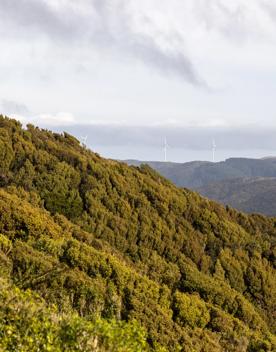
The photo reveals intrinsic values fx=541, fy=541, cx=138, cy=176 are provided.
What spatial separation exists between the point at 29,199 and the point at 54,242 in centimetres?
Result: 498

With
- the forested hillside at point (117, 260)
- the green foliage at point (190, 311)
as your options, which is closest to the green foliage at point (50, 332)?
the forested hillside at point (117, 260)

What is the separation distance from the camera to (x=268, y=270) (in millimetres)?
22406

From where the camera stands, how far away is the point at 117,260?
16.5m

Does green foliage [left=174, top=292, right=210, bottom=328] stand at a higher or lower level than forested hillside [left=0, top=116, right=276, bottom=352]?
lower

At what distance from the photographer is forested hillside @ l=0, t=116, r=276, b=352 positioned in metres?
9.02

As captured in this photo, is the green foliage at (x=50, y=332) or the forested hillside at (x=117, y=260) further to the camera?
the forested hillside at (x=117, y=260)

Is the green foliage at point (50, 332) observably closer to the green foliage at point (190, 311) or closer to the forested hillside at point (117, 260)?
the forested hillside at point (117, 260)

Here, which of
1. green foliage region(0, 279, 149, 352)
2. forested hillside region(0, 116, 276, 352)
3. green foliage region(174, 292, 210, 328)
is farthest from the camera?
green foliage region(174, 292, 210, 328)

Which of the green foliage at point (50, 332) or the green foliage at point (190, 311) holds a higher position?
the green foliage at point (50, 332)

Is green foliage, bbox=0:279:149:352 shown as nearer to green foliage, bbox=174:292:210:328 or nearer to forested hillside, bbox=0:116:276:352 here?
forested hillside, bbox=0:116:276:352

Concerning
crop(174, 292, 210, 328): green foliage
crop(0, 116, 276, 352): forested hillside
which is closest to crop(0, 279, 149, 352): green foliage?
crop(0, 116, 276, 352): forested hillside

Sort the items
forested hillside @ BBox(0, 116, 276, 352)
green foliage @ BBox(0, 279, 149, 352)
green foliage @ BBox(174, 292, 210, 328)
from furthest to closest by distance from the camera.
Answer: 1. green foliage @ BBox(174, 292, 210, 328)
2. forested hillside @ BBox(0, 116, 276, 352)
3. green foliage @ BBox(0, 279, 149, 352)

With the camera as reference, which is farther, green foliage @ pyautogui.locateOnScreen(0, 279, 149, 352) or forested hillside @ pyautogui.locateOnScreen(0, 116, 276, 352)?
forested hillside @ pyautogui.locateOnScreen(0, 116, 276, 352)

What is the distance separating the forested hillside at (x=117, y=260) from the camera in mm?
9023
